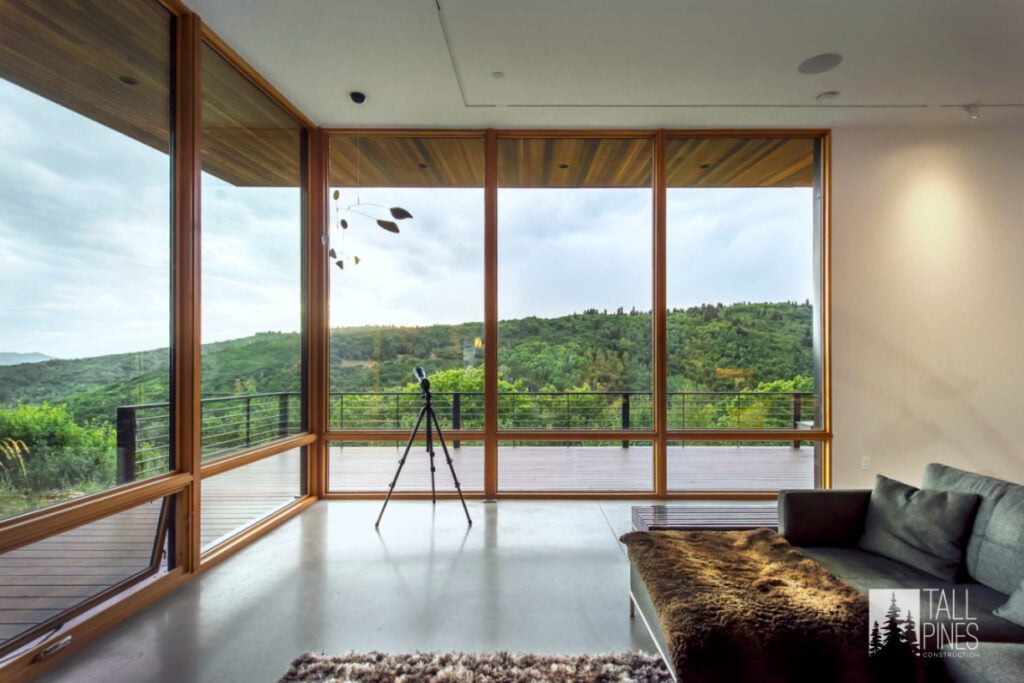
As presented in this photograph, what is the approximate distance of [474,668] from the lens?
1.84 m

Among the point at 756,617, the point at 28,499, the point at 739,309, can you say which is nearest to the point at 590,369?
the point at 739,309

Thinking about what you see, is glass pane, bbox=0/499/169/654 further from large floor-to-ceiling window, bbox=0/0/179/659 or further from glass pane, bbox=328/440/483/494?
glass pane, bbox=328/440/483/494

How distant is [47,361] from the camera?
2.00m

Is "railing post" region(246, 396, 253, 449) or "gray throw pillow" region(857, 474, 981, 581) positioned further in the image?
"railing post" region(246, 396, 253, 449)

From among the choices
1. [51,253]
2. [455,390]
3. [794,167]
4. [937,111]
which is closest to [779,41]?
[794,167]

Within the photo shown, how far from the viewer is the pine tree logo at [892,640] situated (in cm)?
138

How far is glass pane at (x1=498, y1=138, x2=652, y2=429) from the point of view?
4.16 meters

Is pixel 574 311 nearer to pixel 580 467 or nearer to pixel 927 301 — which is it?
pixel 580 467

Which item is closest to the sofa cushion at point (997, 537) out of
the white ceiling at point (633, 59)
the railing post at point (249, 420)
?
the white ceiling at point (633, 59)

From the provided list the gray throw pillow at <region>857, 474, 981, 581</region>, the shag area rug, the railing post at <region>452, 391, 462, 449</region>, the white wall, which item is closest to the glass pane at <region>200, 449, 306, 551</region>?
the railing post at <region>452, 391, 462, 449</region>

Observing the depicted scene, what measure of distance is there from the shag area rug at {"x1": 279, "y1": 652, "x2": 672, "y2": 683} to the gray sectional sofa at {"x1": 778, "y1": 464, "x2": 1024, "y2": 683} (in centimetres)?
93

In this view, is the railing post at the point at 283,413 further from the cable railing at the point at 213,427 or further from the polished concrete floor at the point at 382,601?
the polished concrete floor at the point at 382,601

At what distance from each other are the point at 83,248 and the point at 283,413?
1904 mm

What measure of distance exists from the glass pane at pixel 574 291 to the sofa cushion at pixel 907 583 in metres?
2.09
